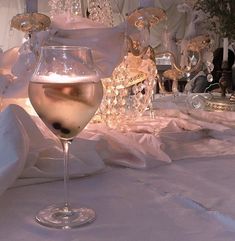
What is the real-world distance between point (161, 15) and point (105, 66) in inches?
8.0

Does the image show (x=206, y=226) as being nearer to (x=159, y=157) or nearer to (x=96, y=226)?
(x=96, y=226)

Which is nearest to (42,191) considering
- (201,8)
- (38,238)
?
(38,238)

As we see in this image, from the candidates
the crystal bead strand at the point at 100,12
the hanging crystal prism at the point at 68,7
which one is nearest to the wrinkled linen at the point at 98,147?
the crystal bead strand at the point at 100,12

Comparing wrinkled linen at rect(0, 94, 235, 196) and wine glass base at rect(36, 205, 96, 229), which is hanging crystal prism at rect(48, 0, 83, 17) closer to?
wrinkled linen at rect(0, 94, 235, 196)

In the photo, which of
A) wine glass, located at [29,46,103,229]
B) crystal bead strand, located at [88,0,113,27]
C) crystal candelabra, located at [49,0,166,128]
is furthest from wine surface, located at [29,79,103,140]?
crystal bead strand, located at [88,0,113,27]

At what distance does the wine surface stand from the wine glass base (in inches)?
3.3

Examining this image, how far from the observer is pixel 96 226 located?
0.43 m

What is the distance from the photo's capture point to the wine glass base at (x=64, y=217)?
17.2 inches

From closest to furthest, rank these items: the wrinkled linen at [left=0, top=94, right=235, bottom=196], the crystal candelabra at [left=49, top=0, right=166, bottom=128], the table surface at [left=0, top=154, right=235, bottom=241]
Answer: the table surface at [left=0, top=154, right=235, bottom=241] → the wrinkled linen at [left=0, top=94, right=235, bottom=196] → the crystal candelabra at [left=49, top=0, right=166, bottom=128]

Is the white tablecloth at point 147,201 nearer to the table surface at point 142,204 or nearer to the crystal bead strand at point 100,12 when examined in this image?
the table surface at point 142,204

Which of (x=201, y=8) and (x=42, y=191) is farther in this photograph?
(x=201, y=8)

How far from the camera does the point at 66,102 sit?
1.48ft

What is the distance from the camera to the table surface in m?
0.42

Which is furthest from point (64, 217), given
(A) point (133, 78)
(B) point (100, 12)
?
(B) point (100, 12)
